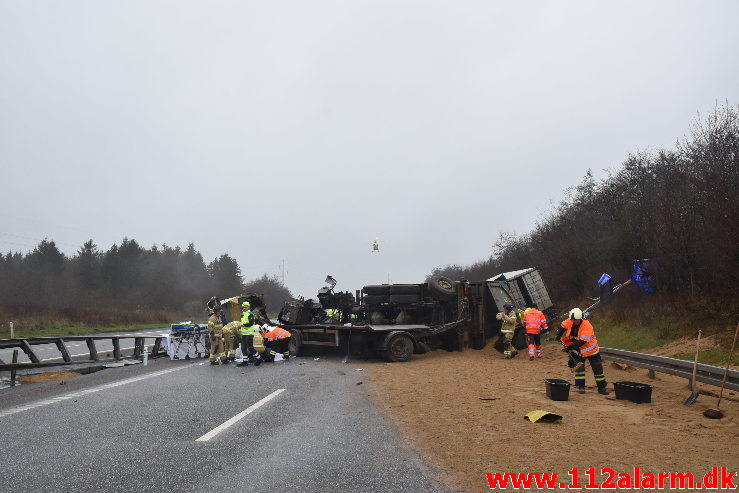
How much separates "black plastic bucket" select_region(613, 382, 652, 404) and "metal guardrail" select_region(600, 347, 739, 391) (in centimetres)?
88

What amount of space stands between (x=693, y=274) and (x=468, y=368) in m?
8.90

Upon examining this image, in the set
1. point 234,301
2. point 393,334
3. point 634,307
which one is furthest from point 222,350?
point 634,307

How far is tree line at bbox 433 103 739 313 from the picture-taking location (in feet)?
45.8

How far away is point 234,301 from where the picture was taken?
16.4 metres

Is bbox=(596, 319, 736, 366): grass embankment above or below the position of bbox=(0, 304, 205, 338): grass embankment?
below

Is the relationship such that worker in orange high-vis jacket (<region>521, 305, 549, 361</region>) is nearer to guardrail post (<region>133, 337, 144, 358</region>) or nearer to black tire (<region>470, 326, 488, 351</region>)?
black tire (<region>470, 326, 488, 351</region>)

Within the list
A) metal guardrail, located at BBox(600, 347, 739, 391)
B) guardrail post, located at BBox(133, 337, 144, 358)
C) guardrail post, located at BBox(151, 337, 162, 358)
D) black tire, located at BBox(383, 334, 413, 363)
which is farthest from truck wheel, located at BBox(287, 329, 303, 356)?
metal guardrail, located at BBox(600, 347, 739, 391)

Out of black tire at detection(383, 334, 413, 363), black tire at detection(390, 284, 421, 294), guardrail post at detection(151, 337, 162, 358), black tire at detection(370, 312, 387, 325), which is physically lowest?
black tire at detection(383, 334, 413, 363)

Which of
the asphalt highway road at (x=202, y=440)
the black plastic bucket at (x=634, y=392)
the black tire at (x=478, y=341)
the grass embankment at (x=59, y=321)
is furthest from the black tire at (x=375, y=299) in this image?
the grass embankment at (x=59, y=321)

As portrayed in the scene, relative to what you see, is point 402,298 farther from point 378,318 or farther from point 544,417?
point 544,417

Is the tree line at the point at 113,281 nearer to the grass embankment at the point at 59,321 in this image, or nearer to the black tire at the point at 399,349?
the grass embankment at the point at 59,321

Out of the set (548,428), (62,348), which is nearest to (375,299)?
(62,348)

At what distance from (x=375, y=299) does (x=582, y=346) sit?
833 cm

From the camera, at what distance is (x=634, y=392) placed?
783cm
